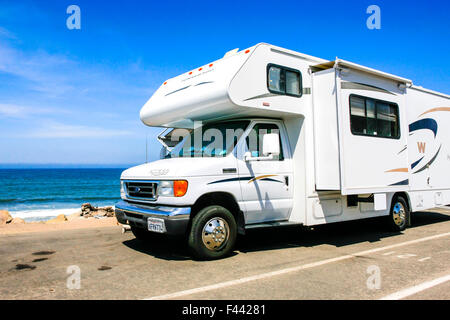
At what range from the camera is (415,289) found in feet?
14.2

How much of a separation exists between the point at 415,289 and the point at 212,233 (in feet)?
9.45

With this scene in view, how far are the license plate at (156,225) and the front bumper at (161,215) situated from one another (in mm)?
53

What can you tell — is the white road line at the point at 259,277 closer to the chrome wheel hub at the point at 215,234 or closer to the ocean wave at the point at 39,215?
the chrome wheel hub at the point at 215,234

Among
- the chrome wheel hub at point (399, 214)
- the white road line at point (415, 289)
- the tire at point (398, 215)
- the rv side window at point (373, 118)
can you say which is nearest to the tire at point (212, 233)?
the white road line at point (415, 289)

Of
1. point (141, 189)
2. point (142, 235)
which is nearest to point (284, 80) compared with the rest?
point (141, 189)

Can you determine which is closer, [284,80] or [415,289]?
[415,289]

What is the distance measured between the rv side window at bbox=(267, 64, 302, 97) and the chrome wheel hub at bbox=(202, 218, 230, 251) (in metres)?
2.47

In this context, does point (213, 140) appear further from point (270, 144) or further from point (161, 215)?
point (161, 215)

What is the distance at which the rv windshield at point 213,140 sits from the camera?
626 centimetres

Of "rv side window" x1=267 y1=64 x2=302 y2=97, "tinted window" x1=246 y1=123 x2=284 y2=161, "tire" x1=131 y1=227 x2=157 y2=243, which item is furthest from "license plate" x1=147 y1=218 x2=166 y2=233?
"rv side window" x1=267 y1=64 x2=302 y2=97

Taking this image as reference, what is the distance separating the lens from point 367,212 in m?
7.89
